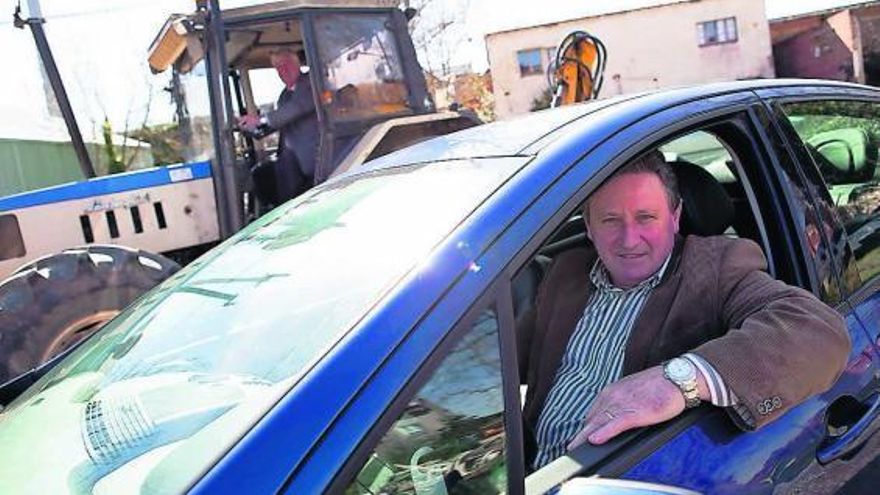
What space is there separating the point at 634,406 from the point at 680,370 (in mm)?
128

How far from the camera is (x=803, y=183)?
2045mm

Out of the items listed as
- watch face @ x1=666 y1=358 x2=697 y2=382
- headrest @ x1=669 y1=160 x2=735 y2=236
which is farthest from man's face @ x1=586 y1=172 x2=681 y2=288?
watch face @ x1=666 y1=358 x2=697 y2=382

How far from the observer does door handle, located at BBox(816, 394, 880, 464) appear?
1788 millimetres

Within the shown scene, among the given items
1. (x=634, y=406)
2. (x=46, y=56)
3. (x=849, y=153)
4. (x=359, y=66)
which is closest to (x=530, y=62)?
(x=359, y=66)

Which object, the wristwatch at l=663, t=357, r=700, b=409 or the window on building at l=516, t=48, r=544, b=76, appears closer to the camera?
the wristwatch at l=663, t=357, r=700, b=409

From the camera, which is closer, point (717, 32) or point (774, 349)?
point (774, 349)

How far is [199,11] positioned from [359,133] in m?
1.16

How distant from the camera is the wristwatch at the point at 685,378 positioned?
1.51 metres

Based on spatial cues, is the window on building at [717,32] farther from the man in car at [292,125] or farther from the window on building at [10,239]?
the window on building at [10,239]

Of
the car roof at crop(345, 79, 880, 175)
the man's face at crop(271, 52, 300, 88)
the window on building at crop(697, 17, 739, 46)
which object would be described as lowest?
the car roof at crop(345, 79, 880, 175)

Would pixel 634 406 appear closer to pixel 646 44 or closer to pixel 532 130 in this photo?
pixel 532 130

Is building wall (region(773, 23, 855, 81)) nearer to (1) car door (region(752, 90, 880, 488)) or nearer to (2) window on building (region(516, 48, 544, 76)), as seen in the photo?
(2) window on building (region(516, 48, 544, 76))

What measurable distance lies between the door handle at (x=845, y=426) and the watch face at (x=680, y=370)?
45 centimetres

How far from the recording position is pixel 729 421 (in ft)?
5.06
